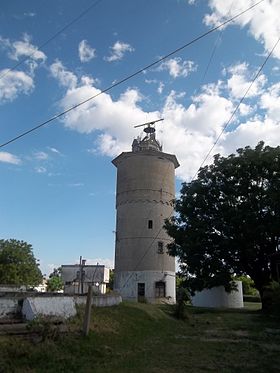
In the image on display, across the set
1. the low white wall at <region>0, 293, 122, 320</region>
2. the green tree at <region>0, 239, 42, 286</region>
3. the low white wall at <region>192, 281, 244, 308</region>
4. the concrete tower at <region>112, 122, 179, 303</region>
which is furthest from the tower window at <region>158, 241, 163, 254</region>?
the low white wall at <region>0, 293, 122, 320</region>

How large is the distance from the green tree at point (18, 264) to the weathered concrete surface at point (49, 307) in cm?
2721

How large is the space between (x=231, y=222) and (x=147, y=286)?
41.8 ft

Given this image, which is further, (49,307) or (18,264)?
(18,264)

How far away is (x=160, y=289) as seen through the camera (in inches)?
1526

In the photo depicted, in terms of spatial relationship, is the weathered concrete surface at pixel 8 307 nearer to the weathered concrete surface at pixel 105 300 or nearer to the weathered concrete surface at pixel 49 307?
the weathered concrete surface at pixel 49 307

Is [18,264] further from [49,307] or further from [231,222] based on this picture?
[49,307]

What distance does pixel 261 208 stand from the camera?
1123 inches

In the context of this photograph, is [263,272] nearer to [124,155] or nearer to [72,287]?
[72,287]

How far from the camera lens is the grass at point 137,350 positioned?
9.50 metres

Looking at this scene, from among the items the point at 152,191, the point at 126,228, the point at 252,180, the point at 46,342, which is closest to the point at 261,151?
the point at 252,180

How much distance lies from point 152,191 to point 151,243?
4.89 meters

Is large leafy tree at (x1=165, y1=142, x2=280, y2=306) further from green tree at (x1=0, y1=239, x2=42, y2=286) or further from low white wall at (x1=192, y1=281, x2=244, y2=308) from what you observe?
green tree at (x1=0, y1=239, x2=42, y2=286)

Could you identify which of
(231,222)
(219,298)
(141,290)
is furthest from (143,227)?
(231,222)

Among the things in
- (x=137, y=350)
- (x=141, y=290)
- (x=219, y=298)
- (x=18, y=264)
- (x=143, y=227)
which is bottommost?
(x=137, y=350)
